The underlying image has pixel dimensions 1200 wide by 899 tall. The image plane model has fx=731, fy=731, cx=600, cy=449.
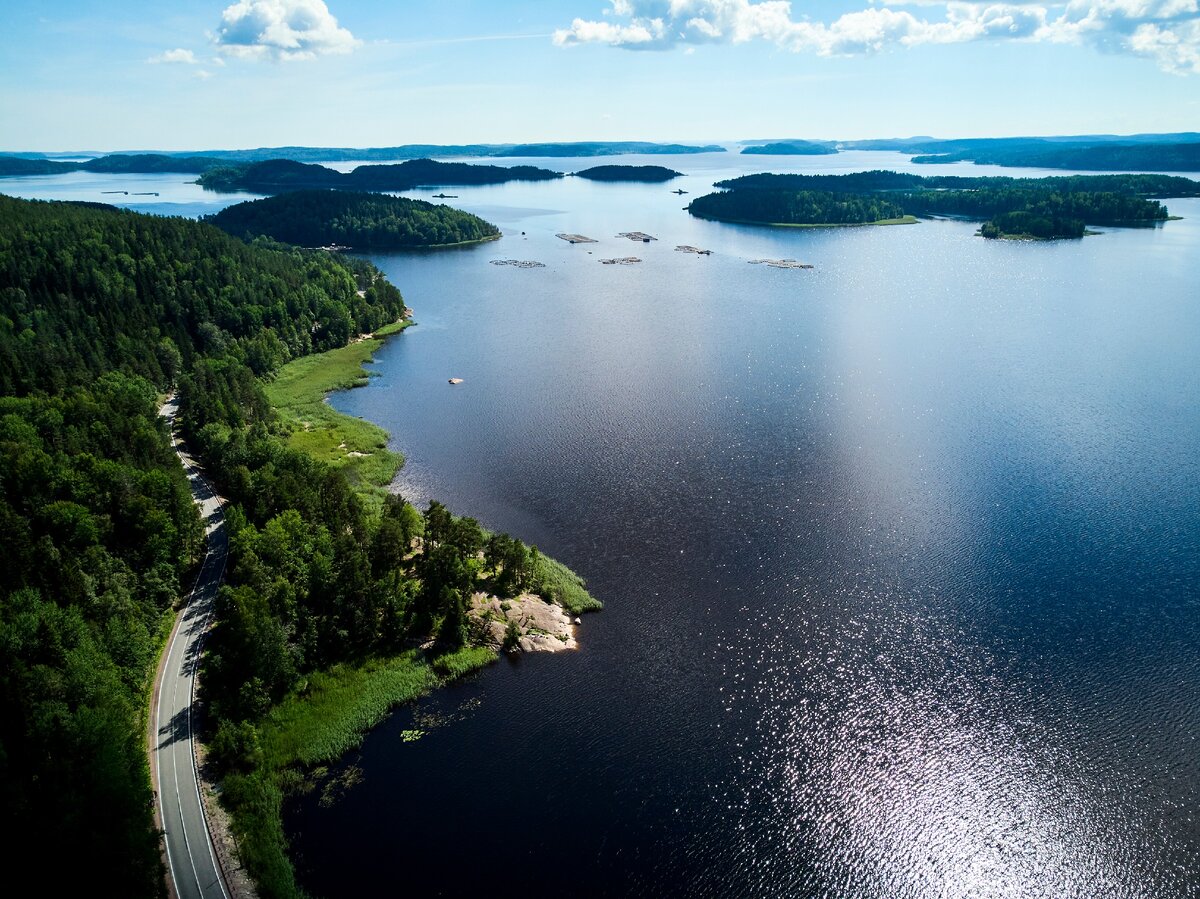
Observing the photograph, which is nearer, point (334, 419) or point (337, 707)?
point (337, 707)

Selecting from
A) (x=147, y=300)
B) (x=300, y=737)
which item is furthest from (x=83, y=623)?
(x=147, y=300)

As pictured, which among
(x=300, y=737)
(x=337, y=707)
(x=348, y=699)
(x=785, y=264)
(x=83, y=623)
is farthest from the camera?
(x=785, y=264)

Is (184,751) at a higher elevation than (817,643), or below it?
higher

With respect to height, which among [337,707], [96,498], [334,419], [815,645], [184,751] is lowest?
[337,707]

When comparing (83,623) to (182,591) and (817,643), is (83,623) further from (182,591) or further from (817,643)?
(817,643)

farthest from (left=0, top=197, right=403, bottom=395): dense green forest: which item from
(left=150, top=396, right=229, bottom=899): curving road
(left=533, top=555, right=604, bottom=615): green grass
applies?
(left=533, top=555, right=604, bottom=615): green grass

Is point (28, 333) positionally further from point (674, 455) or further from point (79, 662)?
point (674, 455)

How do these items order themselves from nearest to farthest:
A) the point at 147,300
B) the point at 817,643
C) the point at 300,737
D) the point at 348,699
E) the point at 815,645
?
the point at 300,737 → the point at 348,699 → the point at 815,645 → the point at 817,643 → the point at 147,300

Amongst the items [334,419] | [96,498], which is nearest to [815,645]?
[96,498]
